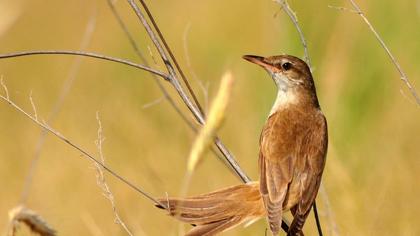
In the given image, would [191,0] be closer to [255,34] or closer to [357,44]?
[255,34]

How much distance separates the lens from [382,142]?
687cm

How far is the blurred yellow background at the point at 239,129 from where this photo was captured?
5.78m

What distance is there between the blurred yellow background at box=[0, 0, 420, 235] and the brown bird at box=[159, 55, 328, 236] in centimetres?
50

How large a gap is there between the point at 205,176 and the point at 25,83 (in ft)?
14.0

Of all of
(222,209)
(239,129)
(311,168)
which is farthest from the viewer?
(239,129)

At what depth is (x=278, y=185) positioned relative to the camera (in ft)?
13.3

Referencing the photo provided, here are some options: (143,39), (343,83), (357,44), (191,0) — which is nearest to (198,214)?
(343,83)

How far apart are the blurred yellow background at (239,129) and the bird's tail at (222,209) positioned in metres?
0.66

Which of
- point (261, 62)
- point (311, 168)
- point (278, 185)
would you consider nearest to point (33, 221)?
point (278, 185)

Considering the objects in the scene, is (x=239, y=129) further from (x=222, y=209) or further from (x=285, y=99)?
A: (x=222, y=209)

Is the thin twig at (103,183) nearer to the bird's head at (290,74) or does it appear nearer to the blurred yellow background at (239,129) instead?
the blurred yellow background at (239,129)

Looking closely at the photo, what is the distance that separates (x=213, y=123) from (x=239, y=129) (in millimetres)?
5380

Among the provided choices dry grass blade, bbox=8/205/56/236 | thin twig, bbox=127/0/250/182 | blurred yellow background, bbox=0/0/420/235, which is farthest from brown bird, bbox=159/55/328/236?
dry grass blade, bbox=8/205/56/236

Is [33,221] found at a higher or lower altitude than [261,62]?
lower
